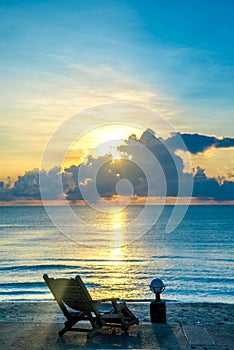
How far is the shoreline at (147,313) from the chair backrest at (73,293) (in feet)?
10.4

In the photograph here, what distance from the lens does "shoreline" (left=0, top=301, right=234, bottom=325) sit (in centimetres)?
1094

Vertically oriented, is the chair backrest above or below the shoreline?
above

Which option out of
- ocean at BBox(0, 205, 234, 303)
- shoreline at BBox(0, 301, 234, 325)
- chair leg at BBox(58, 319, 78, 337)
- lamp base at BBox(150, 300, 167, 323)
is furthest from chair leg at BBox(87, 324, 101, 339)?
ocean at BBox(0, 205, 234, 303)

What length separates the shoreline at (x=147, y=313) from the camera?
1094 cm

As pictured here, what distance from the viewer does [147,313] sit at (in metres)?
11.8

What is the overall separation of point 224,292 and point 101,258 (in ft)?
62.8

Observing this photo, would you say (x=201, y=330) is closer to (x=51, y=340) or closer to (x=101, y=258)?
(x=51, y=340)

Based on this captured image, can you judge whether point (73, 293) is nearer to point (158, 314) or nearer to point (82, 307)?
point (82, 307)

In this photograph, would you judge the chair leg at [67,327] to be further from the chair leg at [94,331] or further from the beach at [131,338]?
the chair leg at [94,331]

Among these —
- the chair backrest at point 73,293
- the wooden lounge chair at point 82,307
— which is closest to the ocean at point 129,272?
the wooden lounge chair at point 82,307

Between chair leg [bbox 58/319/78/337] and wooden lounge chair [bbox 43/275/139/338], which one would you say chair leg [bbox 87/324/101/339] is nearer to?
wooden lounge chair [bbox 43/275/139/338]

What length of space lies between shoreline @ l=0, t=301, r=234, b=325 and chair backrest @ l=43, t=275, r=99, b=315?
10.4 feet

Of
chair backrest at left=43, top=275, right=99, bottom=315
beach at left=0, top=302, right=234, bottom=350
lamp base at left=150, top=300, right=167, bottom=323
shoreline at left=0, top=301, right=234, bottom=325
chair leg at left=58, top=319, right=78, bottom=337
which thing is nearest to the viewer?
beach at left=0, top=302, right=234, bottom=350

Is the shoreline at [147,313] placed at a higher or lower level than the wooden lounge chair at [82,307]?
lower
